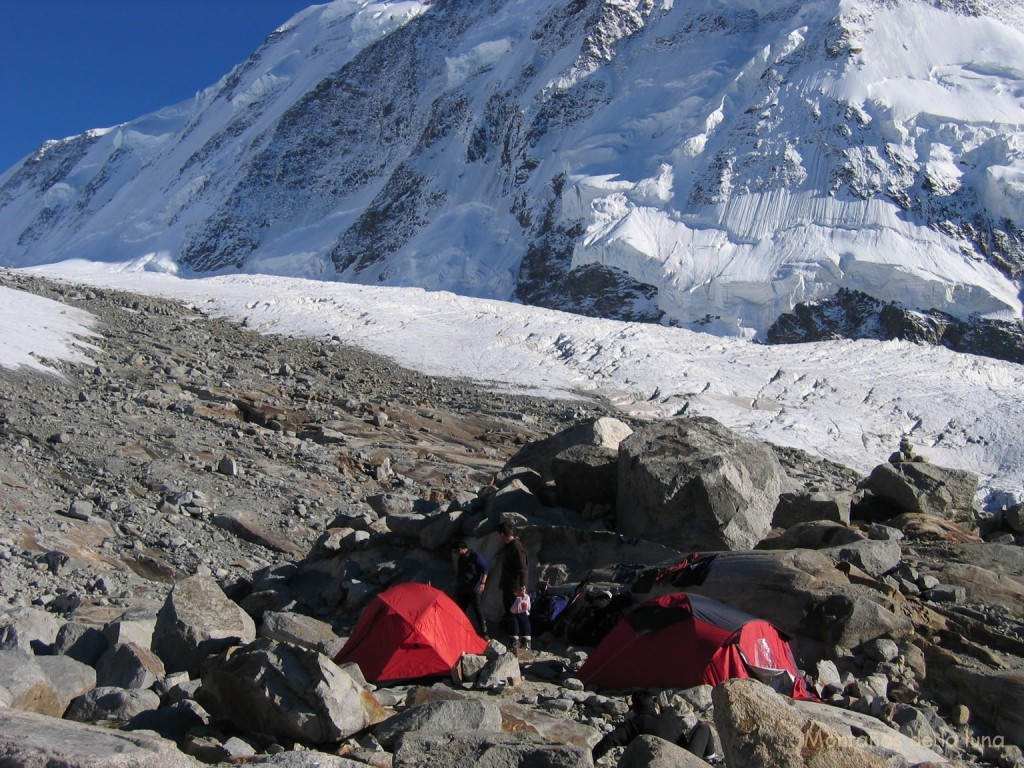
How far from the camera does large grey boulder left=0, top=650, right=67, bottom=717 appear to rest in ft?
15.9

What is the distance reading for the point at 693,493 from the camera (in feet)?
28.1

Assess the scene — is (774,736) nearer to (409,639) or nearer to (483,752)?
(483,752)

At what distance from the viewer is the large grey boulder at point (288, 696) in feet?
15.5

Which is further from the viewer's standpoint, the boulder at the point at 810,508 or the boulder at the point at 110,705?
the boulder at the point at 810,508

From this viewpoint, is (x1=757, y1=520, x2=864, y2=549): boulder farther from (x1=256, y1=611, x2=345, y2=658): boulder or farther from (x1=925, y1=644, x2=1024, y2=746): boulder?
(x1=256, y1=611, x2=345, y2=658): boulder

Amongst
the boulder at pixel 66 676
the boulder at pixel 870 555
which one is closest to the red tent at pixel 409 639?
the boulder at pixel 66 676

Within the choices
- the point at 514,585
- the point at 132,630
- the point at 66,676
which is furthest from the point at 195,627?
the point at 514,585

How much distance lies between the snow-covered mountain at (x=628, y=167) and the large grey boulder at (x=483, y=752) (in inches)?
1686

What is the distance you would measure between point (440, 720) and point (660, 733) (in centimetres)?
100

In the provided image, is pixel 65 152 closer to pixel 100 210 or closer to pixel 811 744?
pixel 100 210

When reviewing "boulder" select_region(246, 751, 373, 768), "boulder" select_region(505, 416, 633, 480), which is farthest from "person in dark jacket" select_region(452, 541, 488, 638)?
"boulder" select_region(246, 751, 373, 768)

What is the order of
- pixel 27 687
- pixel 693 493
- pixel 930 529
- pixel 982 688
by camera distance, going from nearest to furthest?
pixel 27 687 < pixel 982 688 < pixel 693 493 < pixel 930 529

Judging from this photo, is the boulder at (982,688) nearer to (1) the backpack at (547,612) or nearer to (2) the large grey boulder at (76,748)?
(1) the backpack at (547,612)

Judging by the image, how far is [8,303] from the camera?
19.4 m
